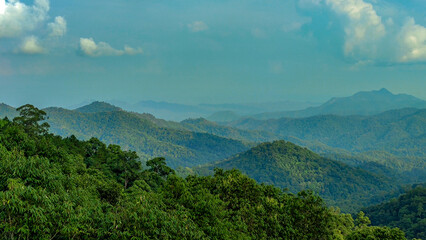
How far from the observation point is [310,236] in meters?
32.0

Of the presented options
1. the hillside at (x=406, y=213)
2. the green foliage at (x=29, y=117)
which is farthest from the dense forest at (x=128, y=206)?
the hillside at (x=406, y=213)

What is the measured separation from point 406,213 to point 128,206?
158945mm

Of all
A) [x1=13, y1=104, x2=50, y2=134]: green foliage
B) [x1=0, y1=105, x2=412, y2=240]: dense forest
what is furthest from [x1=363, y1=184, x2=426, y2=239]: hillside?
[x1=13, y1=104, x2=50, y2=134]: green foliage

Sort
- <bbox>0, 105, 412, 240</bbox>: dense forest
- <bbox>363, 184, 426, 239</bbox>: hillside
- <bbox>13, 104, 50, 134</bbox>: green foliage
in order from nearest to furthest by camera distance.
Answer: <bbox>0, 105, 412, 240</bbox>: dense forest, <bbox>13, 104, 50, 134</bbox>: green foliage, <bbox>363, 184, 426, 239</bbox>: hillside

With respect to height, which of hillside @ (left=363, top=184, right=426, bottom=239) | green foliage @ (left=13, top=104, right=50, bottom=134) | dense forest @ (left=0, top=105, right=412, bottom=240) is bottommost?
hillside @ (left=363, top=184, right=426, bottom=239)

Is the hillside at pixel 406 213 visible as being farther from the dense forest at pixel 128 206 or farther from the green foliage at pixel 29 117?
the green foliage at pixel 29 117

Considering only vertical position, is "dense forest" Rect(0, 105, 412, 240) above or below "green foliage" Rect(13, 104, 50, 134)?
below

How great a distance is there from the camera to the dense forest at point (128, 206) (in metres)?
12.6

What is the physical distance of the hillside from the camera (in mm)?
118750

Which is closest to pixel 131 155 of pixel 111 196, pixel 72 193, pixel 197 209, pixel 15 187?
pixel 111 196

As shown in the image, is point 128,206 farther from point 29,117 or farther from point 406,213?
point 406,213

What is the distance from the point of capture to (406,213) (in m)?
135

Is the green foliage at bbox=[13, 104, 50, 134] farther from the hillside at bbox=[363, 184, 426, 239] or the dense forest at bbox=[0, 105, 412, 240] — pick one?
the hillside at bbox=[363, 184, 426, 239]

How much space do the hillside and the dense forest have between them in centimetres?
11143
